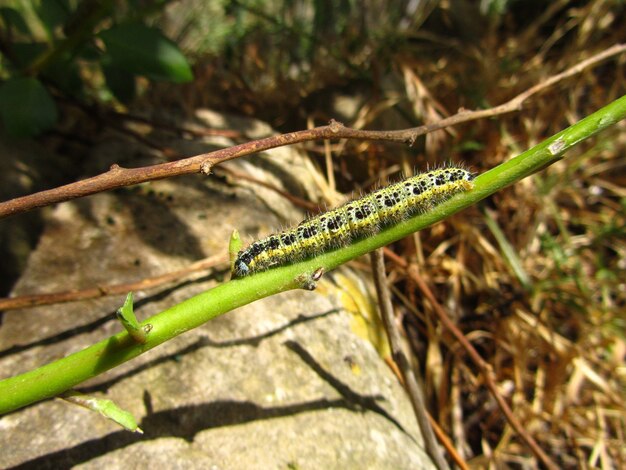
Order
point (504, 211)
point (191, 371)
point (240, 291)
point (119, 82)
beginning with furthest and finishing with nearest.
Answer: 1. point (504, 211)
2. point (119, 82)
3. point (191, 371)
4. point (240, 291)

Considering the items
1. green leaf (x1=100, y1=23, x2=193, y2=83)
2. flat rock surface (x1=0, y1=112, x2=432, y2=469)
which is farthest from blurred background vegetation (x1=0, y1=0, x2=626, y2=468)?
flat rock surface (x1=0, y1=112, x2=432, y2=469)

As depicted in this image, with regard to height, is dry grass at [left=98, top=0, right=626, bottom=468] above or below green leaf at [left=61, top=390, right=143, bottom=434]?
above

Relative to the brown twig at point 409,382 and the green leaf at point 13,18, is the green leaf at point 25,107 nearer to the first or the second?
the green leaf at point 13,18

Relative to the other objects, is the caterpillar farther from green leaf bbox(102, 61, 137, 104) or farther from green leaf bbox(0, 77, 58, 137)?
green leaf bbox(102, 61, 137, 104)

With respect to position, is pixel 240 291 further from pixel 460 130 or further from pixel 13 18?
pixel 460 130

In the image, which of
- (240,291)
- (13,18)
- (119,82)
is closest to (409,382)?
(240,291)
